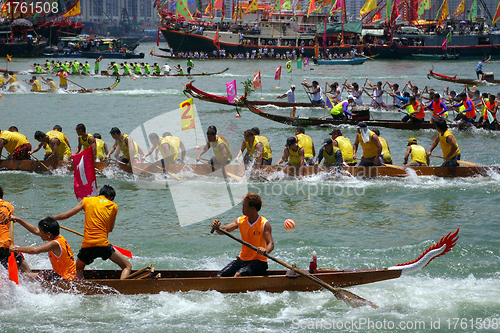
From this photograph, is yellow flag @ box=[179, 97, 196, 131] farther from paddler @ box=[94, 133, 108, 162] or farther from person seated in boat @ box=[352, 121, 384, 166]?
person seated in boat @ box=[352, 121, 384, 166]

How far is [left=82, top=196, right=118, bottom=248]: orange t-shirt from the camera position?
24.5ft

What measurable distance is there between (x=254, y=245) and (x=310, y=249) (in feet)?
10.0

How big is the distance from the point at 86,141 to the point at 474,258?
35.1 ft

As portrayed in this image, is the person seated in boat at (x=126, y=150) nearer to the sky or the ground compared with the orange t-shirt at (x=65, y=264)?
nearer to the sky

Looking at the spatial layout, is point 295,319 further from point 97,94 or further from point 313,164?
point 97,94

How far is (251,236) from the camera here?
7.42 metres

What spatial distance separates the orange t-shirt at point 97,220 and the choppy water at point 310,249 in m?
0.92

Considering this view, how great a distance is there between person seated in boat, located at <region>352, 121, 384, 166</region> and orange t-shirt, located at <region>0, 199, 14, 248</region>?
29.2ft

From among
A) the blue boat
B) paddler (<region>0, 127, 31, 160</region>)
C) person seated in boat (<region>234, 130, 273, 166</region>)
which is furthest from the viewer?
the blue boat

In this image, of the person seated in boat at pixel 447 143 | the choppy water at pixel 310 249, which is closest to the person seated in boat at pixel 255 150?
the choppy water at pixel 310 249

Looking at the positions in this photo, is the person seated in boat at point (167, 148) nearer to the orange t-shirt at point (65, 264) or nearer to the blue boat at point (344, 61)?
the orange t-shirt at point (65, 264)

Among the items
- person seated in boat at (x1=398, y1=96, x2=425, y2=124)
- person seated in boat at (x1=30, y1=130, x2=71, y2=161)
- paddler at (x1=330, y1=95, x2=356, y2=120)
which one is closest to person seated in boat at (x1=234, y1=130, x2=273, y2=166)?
person seated in boat at (x1=30, y1=130, x2=71, y2=161)

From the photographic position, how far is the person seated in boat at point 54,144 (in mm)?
14648

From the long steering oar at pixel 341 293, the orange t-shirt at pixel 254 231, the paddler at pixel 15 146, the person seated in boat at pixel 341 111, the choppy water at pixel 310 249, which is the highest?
the person seated in boat at pixel 341 111
